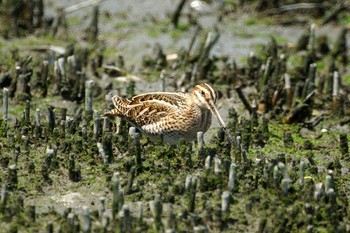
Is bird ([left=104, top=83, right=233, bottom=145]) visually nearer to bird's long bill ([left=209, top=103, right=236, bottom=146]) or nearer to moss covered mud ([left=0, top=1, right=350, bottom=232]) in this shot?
bird's long bill ([left=209, top=103, right=236, bottom=146])

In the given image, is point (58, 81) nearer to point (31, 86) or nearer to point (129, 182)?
point (31, 86)

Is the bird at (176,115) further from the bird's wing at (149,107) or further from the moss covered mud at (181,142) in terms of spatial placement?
the moss covered mud at (181,142)

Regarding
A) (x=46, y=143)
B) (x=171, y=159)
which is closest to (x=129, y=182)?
(x=171, y=159)

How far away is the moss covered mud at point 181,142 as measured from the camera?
269 inches

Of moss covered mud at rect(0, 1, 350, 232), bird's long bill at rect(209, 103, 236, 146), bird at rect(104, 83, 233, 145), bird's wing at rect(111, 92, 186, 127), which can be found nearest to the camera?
moss covered mud at rect(0, 1, 350, 232)

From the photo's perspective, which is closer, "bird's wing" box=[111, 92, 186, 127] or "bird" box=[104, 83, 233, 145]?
"bird" box=[104, 83, 233, 145]

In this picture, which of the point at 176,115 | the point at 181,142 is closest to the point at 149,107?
the point at 176,115

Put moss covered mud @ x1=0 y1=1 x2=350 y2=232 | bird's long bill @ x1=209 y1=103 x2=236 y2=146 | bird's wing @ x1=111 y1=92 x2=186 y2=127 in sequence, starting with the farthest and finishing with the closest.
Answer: bird's wing @ x1=111 y1=92 x2=186 y2=127, bird's long bill @ x1=209 y1=103 x2=236 y2=146, moss covered mud @ x1=0 y1=1 x2=350 y2=232

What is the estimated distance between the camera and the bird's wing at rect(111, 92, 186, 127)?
821 cm

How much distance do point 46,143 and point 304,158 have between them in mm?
2250

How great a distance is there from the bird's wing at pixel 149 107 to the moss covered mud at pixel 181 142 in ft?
0.50

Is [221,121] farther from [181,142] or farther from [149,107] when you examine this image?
[149,107]

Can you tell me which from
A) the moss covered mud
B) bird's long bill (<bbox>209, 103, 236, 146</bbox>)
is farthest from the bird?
the moss covered mud

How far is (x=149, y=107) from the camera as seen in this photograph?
27.1 feet
